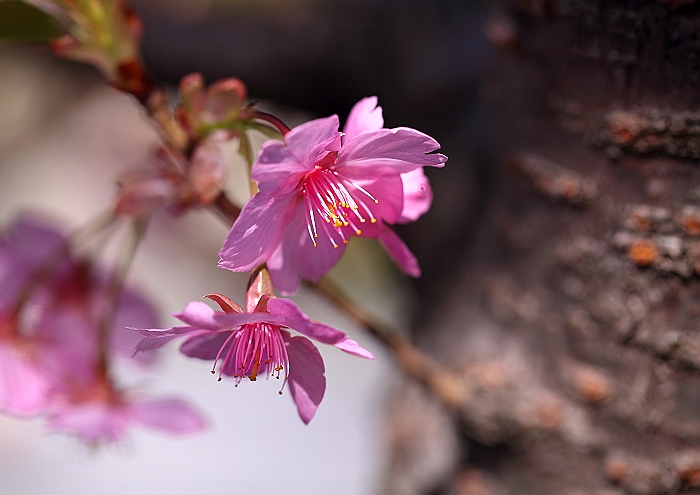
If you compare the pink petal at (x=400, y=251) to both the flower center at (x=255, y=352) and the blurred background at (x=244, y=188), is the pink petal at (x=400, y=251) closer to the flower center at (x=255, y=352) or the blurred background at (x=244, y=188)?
the flower center at (x=255, y=352)

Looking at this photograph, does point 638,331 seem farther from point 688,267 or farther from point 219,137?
point 219,137

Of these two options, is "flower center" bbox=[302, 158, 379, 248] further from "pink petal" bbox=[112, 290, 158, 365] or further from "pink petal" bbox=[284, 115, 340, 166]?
"pink petal" bbox=[112, 290, 158, 365]

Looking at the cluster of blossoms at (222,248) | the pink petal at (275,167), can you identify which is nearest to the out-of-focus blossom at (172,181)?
the cluster of blossoms at (222,248)

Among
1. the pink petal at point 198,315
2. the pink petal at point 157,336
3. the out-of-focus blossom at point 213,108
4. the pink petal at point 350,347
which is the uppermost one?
the out-of-focus blossom at point 213,108

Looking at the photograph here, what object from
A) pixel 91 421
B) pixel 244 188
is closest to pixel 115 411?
pixel 91 421

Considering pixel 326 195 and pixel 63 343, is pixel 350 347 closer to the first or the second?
pixel 326 195

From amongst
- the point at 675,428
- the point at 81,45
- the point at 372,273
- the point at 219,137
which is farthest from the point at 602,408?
the point at 372,273

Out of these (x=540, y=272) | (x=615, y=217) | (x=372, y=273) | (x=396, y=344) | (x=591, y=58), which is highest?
(x=591, y=58)
